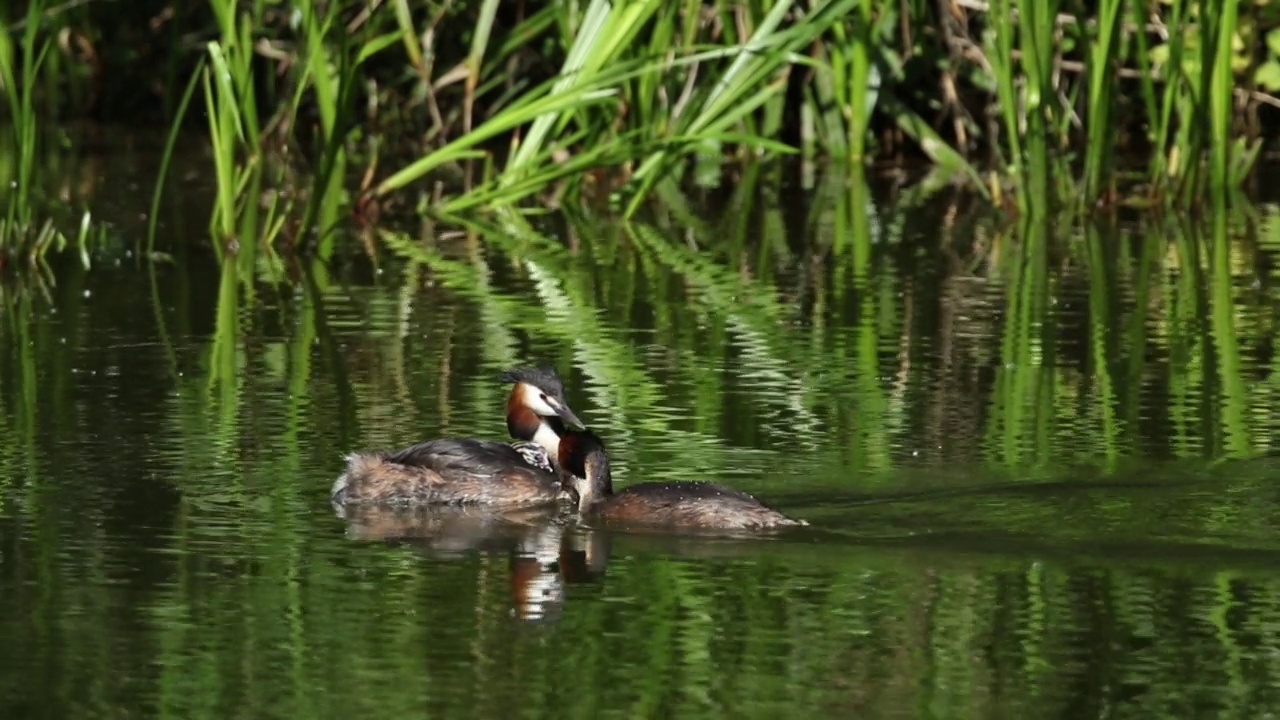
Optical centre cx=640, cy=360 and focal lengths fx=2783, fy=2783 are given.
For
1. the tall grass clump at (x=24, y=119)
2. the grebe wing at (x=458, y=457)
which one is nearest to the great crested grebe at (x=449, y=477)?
the grebe wing at (x=458, y=457)

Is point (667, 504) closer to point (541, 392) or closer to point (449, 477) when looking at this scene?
point (449, 477)

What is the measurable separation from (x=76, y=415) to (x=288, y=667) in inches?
111

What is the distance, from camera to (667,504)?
6.30 meters

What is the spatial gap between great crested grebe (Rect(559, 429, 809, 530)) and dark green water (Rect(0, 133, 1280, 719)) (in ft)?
0.33

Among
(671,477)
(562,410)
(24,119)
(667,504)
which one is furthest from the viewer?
(24,119)

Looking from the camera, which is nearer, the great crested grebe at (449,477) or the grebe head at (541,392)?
the great crested grebe at (449,477)

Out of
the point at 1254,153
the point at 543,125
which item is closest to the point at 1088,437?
the point at 543,125

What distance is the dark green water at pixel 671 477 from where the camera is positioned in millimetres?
5039

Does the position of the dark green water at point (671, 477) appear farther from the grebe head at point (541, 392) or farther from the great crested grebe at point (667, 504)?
the grebe head at point (541, 392)

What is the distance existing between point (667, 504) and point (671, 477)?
27.3 inches

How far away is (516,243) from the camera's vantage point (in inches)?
473

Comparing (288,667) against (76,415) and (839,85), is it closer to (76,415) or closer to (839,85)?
(76,415)

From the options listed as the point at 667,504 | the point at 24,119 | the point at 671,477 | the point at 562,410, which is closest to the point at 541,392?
the point at 562,410

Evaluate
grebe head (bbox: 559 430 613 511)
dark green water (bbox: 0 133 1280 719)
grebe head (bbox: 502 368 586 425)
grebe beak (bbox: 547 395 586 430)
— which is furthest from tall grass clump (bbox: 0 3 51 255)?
grebe head (bbox: 559 430 613 511)
